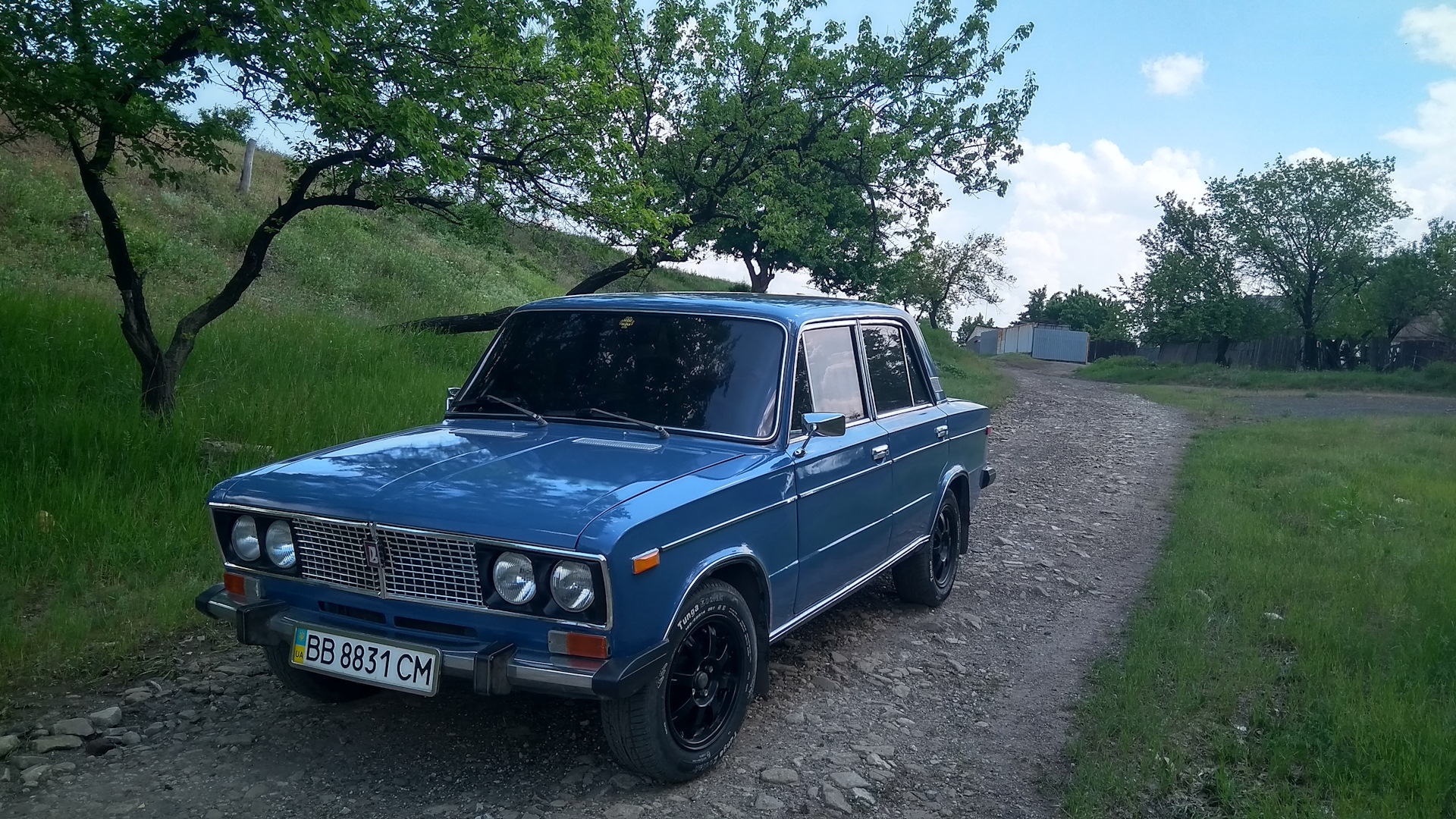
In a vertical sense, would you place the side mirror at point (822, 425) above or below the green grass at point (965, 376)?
above

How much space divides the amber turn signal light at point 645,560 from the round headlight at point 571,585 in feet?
0.50

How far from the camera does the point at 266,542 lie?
148 inches

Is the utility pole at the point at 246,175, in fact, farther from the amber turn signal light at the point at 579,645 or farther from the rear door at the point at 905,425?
the amber turn signal light at the point at 579,645

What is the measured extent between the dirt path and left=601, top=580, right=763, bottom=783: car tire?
0.14 meters

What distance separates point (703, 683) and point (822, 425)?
124 cm

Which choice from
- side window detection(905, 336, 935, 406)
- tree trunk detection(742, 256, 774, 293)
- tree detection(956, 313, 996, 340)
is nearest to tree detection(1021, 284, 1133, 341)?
tree detection(956, 313, 996, 340)

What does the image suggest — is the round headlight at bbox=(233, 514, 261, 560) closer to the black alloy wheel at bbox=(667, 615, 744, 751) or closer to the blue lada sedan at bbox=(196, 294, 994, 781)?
the blue lada sedan at bbox=(196, 294, 994, 781)

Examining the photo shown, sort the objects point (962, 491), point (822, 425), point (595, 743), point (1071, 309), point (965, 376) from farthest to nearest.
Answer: point (1071, 309) < point (965, 376) < point (962, 491) < point (822, 425) < point (595, 743)

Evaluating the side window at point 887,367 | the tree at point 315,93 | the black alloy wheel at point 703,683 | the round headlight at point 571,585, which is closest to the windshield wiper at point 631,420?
the black alloy wheel at point 703,683

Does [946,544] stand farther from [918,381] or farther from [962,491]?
[918,381]

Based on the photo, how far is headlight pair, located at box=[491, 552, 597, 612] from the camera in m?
3.26

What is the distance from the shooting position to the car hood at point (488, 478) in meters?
3.36

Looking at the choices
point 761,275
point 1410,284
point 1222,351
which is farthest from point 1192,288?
point 761,275

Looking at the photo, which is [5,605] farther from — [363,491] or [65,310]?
[65,310]
